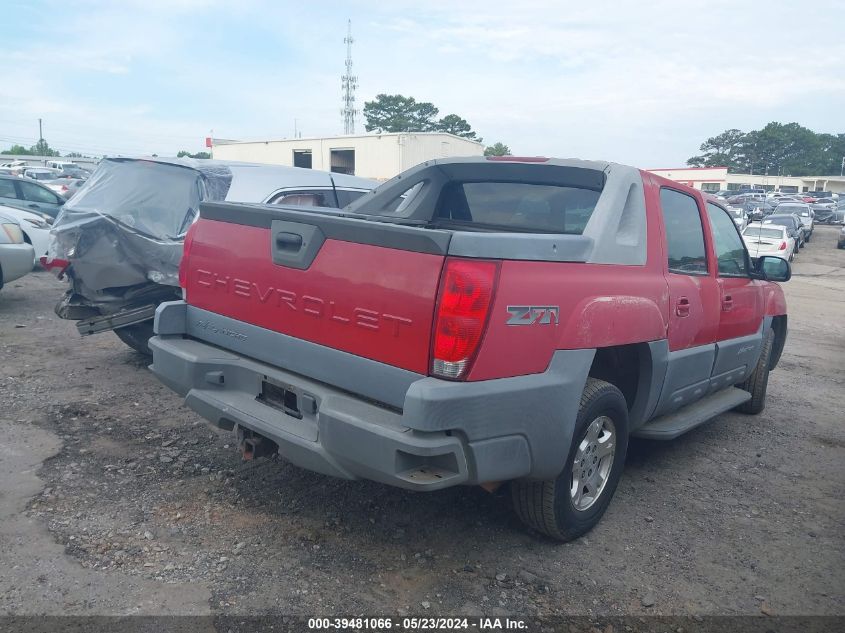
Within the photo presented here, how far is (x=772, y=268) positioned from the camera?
17.4ft

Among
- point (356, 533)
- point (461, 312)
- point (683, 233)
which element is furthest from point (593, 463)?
point (683, 233)

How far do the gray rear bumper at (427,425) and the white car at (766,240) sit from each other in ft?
60.3

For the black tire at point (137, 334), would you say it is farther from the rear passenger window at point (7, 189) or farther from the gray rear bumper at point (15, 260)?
the rear passenger window at point (7, 189)

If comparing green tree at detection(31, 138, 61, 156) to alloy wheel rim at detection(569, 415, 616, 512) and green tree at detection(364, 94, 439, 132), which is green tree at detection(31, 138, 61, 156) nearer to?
green tree at detection(364, 94, 439, 132)

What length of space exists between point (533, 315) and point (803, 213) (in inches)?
1447

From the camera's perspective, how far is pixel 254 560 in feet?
10.5

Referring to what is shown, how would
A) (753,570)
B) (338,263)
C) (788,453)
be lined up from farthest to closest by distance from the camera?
(788,453), (753,570), (338,263)

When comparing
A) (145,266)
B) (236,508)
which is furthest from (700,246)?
(145,266)

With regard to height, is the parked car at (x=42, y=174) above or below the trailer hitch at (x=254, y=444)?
above

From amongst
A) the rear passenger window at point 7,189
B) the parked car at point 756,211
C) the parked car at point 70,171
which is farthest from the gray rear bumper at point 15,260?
the parked car at point 70,171

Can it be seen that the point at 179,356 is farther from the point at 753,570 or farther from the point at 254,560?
the point at 753,570

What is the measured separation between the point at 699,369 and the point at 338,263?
8.45ft

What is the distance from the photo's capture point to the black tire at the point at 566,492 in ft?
10.8

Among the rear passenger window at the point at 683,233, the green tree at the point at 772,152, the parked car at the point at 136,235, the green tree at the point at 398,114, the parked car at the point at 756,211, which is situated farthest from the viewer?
the green tree at the point at 772,152
